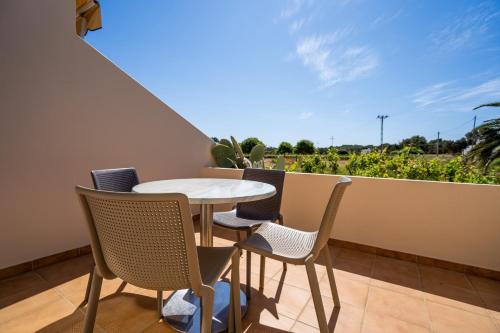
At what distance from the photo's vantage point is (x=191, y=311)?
1439mm

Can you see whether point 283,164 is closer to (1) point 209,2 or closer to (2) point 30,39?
(1) point 209,2

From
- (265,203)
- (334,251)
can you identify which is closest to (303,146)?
(334,251)

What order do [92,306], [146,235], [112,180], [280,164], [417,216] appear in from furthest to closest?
[280,164] < [417,216] < [112,180] < [92,306] < [146,235]

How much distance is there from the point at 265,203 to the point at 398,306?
Answer: 3.92 ft

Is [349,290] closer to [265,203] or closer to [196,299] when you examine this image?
[265,203]

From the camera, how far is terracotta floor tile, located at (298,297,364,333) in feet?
4.41

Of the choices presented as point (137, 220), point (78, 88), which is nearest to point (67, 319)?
point (137, 220)

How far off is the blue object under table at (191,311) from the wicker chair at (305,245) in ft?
1.71

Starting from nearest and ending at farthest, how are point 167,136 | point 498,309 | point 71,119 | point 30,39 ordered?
point 498,309, point 30,39, point 71,119, point 167,136

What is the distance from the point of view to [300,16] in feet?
11.4

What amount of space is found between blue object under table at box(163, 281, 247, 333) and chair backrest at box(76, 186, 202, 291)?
73cm

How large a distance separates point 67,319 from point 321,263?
1992mm

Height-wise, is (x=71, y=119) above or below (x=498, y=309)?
above

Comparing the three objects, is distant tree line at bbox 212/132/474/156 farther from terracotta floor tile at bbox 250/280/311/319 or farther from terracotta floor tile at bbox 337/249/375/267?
terracotta floor tile at bbox 250/280/311/319
